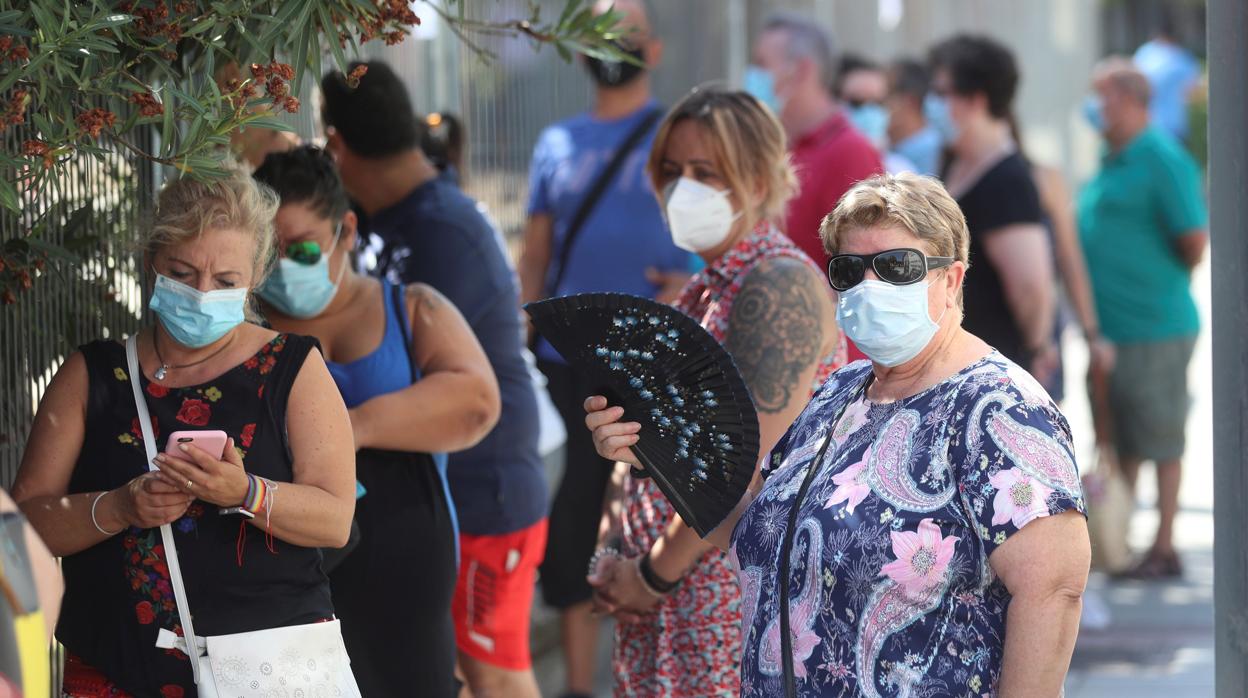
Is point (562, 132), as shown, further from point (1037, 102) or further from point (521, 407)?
point (1037, 102)

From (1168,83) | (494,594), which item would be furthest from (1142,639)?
(1168,83)

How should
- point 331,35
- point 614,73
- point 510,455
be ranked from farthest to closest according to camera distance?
1. point 614,73
2. point 510,455
3. point 331,35

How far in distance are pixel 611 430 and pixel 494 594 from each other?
153cm

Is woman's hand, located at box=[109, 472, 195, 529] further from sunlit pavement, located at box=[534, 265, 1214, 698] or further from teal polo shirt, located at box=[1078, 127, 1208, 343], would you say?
teal polo shirt, located at box=[1078, 127, 1208, 343]

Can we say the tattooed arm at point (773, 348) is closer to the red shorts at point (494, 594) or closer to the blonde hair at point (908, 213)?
the blonde hair at point (908, 213)

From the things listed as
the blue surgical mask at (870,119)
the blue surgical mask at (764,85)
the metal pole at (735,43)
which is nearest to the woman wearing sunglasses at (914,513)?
the blue surgical mask at (764,85)

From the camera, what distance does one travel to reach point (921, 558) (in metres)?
2.42

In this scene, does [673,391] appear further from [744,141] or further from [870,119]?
[870,119]

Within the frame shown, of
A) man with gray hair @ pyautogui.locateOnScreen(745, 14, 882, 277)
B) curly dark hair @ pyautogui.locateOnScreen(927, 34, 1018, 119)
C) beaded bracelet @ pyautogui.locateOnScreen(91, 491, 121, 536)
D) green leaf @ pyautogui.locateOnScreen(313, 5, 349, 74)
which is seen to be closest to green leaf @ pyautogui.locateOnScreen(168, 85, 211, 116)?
green leaf @ pyautogui.locateOnScreen(313, 5, 349, 74)

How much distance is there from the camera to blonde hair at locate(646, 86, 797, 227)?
11.8 ft

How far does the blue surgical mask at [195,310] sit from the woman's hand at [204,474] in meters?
0.25

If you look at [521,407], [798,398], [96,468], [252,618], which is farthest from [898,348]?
[521,407]

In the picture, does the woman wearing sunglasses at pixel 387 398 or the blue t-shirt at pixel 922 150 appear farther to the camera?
the blue t-shirt at pixel 922 150

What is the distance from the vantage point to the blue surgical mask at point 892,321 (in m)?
2.58
